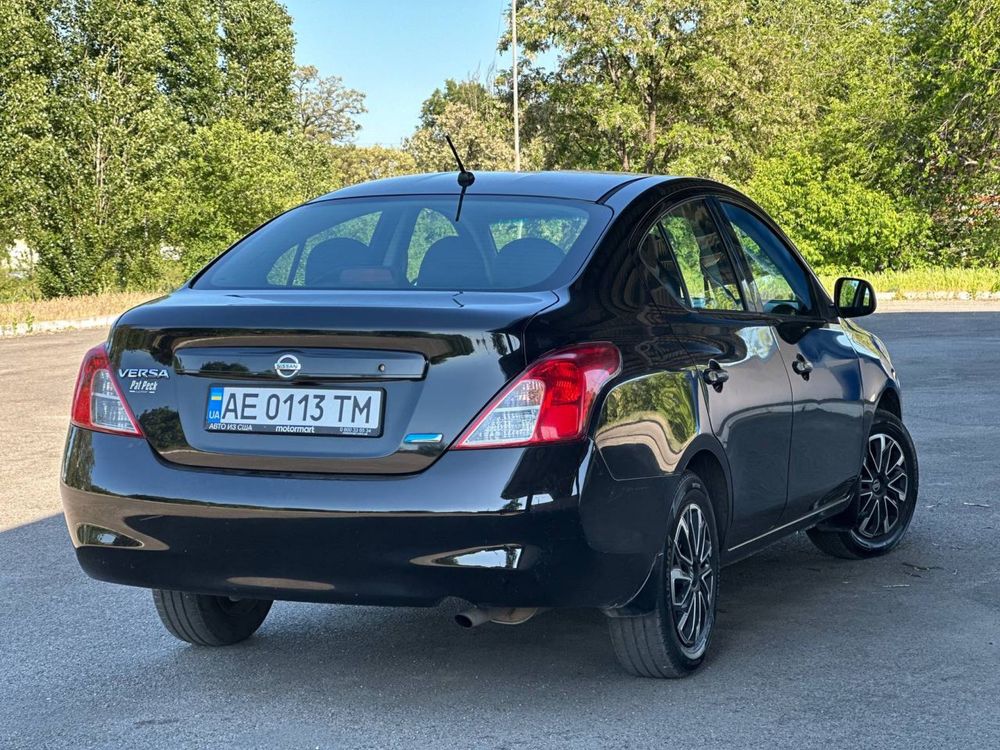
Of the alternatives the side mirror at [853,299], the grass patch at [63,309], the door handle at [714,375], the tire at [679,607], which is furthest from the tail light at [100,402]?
the grass patch at [63,309]

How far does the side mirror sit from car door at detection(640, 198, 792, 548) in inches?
37.1

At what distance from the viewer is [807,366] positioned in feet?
19.0

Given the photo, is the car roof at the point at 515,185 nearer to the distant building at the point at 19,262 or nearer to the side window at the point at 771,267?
the side window at the point at 771,267

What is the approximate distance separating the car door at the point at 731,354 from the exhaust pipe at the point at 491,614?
1.01 meters

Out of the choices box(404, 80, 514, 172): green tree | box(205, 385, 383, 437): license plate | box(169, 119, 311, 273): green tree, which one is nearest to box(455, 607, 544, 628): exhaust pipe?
box(205, 385, 383, 437): license plate

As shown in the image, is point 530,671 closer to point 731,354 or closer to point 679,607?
point 679,607

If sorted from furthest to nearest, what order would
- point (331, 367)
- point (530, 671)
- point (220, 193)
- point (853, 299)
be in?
point (220, 193), point (853, 299), point (530, 671), point (331, 367)

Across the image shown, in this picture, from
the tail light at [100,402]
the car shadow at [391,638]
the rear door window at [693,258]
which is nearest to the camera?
the tail light at [100,402]

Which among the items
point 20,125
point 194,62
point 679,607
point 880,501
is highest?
point 194,62

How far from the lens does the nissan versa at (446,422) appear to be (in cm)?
407

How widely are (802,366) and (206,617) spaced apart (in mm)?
2414

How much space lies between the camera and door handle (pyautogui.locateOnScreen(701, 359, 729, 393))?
4.89m

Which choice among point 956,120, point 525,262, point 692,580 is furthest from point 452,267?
point 956,120

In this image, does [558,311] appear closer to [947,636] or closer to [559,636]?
[559,636]
